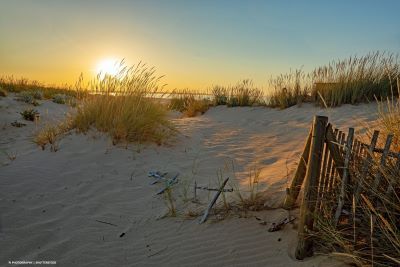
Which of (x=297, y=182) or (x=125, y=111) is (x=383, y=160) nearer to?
(x=297, y=182)

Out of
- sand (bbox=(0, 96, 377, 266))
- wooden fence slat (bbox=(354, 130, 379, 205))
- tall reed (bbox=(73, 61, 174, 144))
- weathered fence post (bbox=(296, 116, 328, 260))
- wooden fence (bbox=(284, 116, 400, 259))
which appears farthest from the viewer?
tall reed (bbox=(73, 61, 174, 144))

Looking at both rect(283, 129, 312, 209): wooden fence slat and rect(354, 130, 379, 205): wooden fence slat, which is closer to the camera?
rect(354, 130, 379, 205): wooden fence slat

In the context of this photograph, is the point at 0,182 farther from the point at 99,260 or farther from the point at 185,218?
the point at 185,218

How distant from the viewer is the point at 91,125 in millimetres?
6660

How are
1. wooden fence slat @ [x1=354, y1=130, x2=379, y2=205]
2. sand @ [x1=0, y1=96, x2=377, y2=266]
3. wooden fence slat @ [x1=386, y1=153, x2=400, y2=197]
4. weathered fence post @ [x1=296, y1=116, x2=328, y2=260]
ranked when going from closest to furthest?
wooden fence slat @ [x1=386, y1=153, x2=400, y2=197] < wooden fence slat @ [x1=354, y1=130, x2=379, y2=205] < weathered fence post @ [x1=296, y1=116, x2=328, y2=260] < sand @ [x1=0, y1=96, x2=377, y2=266]

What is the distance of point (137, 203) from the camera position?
4.44 metres

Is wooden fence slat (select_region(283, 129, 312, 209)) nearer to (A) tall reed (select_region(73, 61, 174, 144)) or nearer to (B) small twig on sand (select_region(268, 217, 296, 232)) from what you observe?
(B) small twig on sand (select_region(268, 217, 296, 232))

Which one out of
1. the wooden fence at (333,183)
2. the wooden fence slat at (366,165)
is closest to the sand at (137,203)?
the wooden fence at (333,183)

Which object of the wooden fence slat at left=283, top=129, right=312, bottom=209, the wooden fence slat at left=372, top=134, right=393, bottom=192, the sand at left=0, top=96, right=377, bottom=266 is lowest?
the sand at left=0, top=96, right=377, bottom=266

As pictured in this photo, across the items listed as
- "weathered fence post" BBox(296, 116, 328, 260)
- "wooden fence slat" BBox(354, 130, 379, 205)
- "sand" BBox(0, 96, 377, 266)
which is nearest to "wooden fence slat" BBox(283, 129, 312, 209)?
"sand" BBox(0, 96, 377, 266)

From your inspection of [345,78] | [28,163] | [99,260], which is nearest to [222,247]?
[99,260]

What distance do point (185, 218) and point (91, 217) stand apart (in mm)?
1084

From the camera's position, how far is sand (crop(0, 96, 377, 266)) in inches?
129

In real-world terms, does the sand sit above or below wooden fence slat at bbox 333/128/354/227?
below
